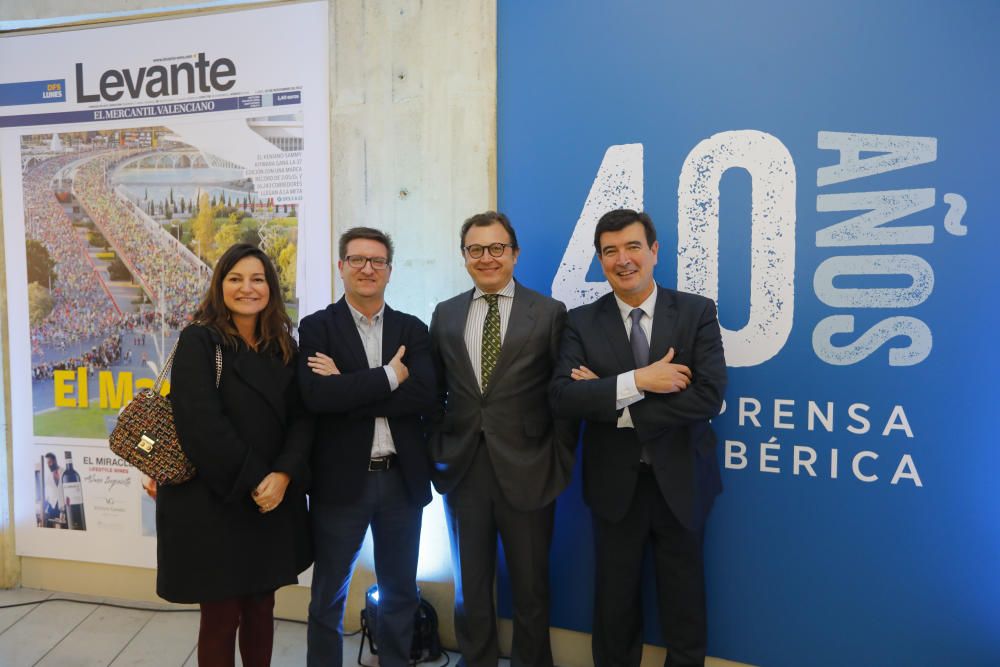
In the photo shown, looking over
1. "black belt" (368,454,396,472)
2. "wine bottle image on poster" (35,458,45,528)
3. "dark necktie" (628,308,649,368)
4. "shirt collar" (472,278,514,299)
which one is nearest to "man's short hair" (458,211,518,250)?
"shirt collar" (472,278,514,299)

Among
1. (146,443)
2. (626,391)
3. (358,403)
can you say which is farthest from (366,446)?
(626,391)

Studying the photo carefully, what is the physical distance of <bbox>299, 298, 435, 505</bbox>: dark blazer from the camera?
2.17 meters

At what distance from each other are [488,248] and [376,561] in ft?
4.50

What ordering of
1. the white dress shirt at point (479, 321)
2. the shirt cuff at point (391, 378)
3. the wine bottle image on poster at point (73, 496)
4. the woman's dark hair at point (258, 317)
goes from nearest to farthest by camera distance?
the woman's dark hair at point (258, 317) → the shirt cuff at point (391, 378) → the white dress shirt at point (479, 321) → the wine bottle image on poster at point (73, 496)

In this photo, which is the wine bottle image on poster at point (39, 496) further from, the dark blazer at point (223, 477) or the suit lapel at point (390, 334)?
the suit lapel at point (390, 334)

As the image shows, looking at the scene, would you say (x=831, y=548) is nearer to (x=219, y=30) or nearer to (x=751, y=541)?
(x=751, y=541)

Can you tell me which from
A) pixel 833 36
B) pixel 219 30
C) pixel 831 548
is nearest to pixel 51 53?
pixel 219 30

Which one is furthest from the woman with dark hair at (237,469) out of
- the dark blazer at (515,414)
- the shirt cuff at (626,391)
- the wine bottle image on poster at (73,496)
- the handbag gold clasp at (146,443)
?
the wine bottle image on poster at (73,496)

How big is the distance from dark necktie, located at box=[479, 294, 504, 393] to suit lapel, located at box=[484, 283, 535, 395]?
1.1 inches

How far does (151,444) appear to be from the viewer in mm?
1972

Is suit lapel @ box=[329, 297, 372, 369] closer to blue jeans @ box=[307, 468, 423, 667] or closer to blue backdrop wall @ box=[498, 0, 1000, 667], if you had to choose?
blue jeans @ box=[307, 468, 423, 667]

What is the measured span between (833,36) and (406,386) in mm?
2226

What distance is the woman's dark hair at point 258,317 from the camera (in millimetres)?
2100

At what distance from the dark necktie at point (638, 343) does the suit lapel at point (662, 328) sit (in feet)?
0.08
